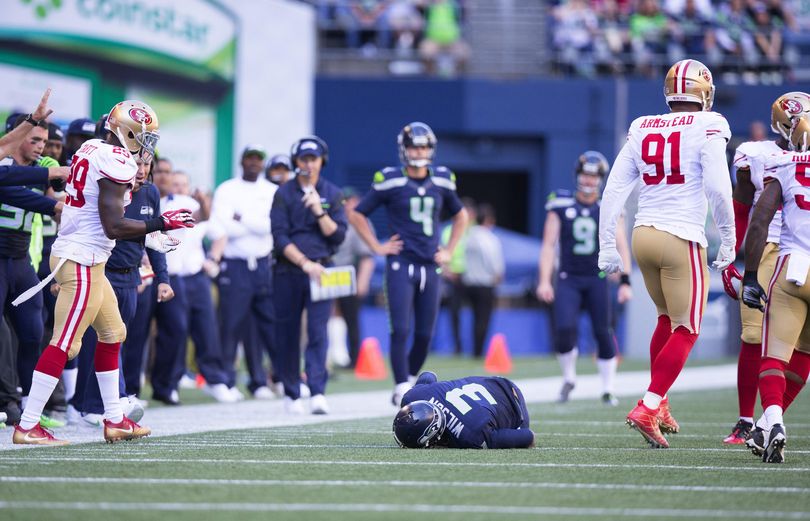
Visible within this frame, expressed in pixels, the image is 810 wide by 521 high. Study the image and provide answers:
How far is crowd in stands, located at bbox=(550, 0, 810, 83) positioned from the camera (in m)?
23.4

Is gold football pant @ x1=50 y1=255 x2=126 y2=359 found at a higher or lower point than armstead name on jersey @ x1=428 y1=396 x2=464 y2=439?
higher

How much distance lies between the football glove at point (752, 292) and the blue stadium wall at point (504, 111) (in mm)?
16109

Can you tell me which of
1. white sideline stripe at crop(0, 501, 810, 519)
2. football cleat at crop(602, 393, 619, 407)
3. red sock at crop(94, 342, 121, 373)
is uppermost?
red sock at crop(94, 342, 121, 373)

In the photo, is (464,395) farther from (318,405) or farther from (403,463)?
(318,405)

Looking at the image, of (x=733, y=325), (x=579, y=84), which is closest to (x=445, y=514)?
(x=733, y=325)

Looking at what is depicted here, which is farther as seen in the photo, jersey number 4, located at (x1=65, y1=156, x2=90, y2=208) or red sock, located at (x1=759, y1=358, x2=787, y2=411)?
jersey number 4, located at (x1=65, y1=156, x2=90, y2=208)

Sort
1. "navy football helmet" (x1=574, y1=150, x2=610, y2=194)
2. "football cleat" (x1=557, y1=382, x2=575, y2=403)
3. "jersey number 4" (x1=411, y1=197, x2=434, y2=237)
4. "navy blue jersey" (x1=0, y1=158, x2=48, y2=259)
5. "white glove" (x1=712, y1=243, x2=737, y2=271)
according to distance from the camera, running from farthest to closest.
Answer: "navy football helmet" (x1=574, y1=150, x2=610, y2=194), "football cleat" (x1=557, y1=382, x2=575, y2=403), "jersey number 4" (x1=411, y1=197, x2=434, y2=237), "navy blue jersey" (x1=0, y1=158, x2=48, y2=259), "white glove" (x1=712, y1=243, x2=737, y2=271)

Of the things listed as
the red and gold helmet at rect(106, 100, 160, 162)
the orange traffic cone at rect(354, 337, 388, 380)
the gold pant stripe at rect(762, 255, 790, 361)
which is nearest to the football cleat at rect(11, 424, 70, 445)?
the red and gold helmet at rect(106, 100, 160, 162)

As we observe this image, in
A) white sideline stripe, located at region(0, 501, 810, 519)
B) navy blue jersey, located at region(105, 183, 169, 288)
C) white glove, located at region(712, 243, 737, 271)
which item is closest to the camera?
white sideline stripe, located at region(0, 501, 810, 519)

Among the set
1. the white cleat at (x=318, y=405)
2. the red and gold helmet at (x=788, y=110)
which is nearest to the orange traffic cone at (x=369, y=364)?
the white cleat at (x=318, y=405)

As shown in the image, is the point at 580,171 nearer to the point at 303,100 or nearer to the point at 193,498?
the point at 193,498

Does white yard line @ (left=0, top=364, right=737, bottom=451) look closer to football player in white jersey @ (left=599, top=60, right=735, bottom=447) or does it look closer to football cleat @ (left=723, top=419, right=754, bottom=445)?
football cleat @ (left=723, top=419, right=754, bottom=445)

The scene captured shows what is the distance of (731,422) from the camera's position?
9.34 meters

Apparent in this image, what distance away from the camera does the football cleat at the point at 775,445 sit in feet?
21.2
